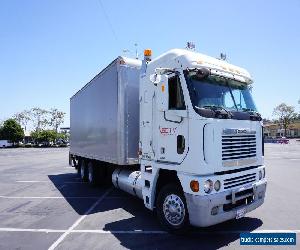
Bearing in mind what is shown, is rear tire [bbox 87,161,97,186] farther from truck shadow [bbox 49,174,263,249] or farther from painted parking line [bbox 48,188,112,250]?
truck shadow [bbox 49,174,263,249]

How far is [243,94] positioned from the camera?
6527 mm

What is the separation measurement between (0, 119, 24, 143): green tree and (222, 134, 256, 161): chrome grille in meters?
95.9

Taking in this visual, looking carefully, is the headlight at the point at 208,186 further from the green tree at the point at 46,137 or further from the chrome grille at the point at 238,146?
the green tree at the point at 46,137

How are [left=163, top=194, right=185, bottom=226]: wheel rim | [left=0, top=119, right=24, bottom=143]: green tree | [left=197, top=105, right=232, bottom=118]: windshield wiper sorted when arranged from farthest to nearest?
[left=0, top=119, right=24, bottom=143]: green tree
[left=163, top=194, right=185, bottom=226]: wheel rim
[left=197, top=105, right=232, bottom=118]: windshield wiper

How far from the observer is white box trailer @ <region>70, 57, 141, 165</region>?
26.4 ft

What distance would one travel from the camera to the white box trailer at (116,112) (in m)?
8.05

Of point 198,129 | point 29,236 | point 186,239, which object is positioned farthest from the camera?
point 29,236

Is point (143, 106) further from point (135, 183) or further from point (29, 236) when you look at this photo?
point (29, 236)

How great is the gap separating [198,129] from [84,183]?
9.00 meters

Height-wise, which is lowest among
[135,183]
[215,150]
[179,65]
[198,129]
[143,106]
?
[135,183]

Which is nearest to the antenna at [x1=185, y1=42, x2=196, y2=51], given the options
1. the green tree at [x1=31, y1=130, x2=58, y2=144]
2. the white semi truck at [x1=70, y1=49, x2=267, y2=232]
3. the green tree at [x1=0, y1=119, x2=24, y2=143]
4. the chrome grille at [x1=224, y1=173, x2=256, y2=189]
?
the white semi truck at [x1=70, y1=49, x2=267, y2=232]

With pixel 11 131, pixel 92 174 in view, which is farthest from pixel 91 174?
pixel 11 131

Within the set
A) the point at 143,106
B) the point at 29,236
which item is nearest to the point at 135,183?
the point at 143,106

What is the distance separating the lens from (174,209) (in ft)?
19.2
